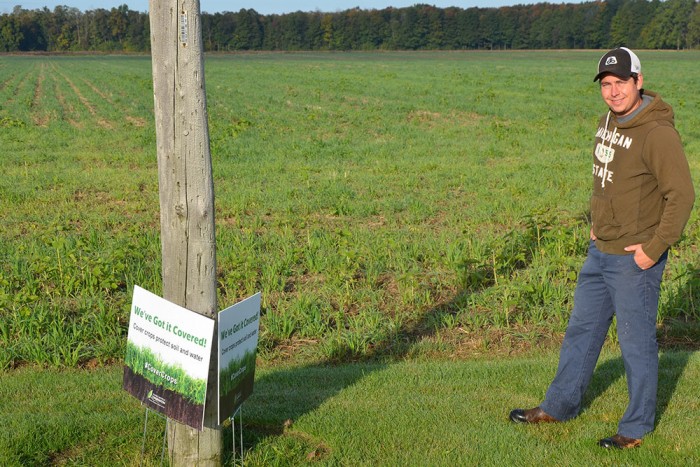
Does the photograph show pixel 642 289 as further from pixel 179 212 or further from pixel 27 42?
pixel 27 42

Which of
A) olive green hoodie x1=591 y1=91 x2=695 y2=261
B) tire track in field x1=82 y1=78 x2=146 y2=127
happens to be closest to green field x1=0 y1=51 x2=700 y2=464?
olive green hoodie x1=591 y1=91 x2=695 y2=261

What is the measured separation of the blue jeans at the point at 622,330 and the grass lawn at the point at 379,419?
0.54ft

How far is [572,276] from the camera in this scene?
7.37 m

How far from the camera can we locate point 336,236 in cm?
930

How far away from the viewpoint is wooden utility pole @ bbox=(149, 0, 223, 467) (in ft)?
11.3

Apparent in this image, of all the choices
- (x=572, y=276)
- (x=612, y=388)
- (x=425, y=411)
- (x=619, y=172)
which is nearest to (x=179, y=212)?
(x=425, y=411)

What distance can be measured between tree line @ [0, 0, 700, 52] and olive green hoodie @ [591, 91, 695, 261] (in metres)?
124

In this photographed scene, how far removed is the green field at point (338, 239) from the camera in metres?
6.55

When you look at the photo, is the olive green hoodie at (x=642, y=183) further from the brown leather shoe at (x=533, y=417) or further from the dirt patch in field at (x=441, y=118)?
the dirt patch in field at (x=441, y=118)

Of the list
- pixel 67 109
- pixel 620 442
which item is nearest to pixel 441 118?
pixel 67 109

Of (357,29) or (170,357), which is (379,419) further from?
(357,29)

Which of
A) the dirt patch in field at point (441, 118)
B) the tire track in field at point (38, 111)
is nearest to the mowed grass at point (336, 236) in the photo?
the dirt patch in field at point (441, 118)

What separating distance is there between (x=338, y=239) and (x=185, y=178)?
5.65m

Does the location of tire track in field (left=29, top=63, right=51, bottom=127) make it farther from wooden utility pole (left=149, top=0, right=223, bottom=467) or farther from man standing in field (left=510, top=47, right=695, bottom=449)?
man standing in field (left=510, top=47, right=695, bottom=449)
